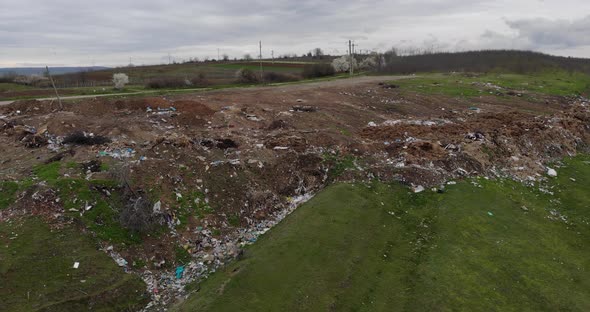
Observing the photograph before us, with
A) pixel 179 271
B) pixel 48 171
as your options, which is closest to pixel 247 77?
pixel 48 171

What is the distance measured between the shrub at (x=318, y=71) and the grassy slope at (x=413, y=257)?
→ 38.0 meters

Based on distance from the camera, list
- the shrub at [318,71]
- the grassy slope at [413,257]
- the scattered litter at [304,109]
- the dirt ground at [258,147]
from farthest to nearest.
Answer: the shrub at [318,71]
the scattered litter at [304,109]
the dirt ground at [258,147]
the grassy slope at [413,257]

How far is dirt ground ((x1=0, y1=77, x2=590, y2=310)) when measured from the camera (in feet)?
38.6

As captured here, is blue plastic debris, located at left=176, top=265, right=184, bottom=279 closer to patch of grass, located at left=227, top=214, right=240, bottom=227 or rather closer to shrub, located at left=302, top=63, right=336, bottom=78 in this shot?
patch of grass, located at left=227, top=214, right=240, bottom=227

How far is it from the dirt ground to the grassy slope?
1403 mm

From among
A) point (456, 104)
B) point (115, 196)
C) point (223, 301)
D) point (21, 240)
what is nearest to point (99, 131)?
point (115, 196)

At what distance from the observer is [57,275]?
27.4ft

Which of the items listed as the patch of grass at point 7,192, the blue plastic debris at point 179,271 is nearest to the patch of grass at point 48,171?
the patch of grass at point 7,192

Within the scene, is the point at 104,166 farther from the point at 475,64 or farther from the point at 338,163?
the point at 475,64

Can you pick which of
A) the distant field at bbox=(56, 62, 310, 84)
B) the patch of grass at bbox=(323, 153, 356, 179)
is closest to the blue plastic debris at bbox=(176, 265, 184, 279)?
the patch of grass at bbox=(323, 153, 356, 179)

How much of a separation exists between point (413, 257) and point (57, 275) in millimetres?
8859

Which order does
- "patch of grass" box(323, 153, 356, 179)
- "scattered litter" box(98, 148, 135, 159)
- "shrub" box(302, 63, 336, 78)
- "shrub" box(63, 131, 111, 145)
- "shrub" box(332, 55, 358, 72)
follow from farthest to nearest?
"shrub" box(332, 55, 358, 72), "shrub" box(302, 63, 336, 78), "patch of grass" box(323, 153, 356, 179), "shrub" box(63, 131, 111, 145), "scattered litter" box(98, 148, 135, 159)

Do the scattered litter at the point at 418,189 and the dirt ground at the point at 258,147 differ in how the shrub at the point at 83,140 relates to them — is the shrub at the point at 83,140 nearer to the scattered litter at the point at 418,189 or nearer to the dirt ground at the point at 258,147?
the dirt ground at the point at 258,147

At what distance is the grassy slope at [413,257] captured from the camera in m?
7.99
